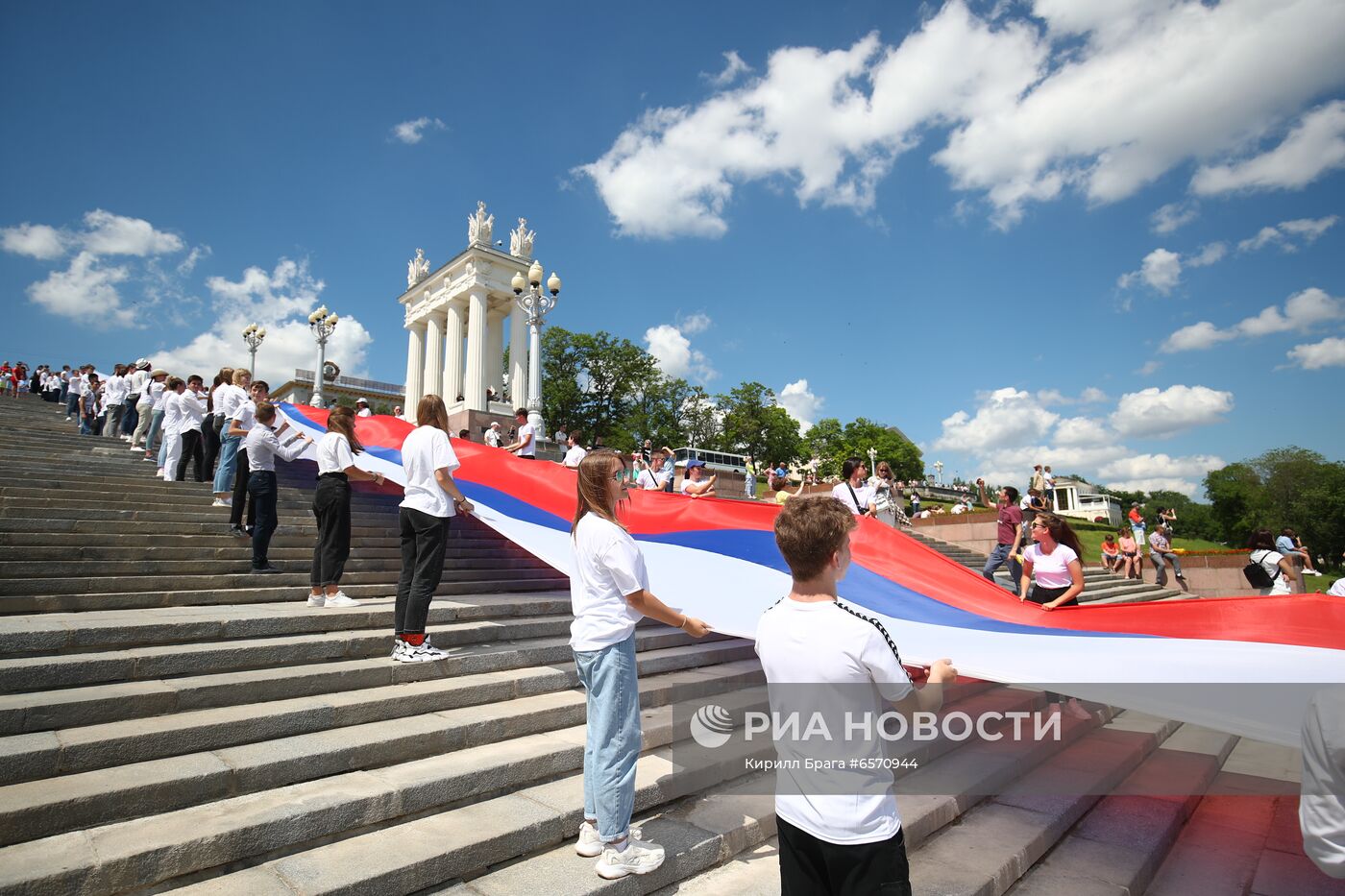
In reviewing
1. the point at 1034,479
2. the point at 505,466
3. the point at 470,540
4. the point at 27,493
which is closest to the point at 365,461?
the point at 470,540

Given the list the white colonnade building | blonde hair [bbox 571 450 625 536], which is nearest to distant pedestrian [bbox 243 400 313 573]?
blonde hair [bbox 571 450 625 536]

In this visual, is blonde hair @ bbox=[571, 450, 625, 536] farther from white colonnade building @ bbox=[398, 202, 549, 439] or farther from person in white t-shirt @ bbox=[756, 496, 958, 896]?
white colonnade building @ bbox=[398, 202, 549, 439]

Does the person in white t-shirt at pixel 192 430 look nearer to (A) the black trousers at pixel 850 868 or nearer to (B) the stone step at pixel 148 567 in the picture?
(B) the stone step at pixel 148 567

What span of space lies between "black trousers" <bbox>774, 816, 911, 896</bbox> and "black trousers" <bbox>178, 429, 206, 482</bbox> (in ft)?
36.9

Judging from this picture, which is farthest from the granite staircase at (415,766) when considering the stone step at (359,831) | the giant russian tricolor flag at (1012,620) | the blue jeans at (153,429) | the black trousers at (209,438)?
the blue jeans at (153,429)

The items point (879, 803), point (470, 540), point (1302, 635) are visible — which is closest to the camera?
point (879, 803)

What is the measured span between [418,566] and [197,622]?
155cm

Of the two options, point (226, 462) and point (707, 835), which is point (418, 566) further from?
point (226, 462)

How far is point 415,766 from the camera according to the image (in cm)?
379

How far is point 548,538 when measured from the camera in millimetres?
7270

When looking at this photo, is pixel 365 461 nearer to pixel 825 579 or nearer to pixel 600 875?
pixel 600 875

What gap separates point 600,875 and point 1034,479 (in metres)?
17.6

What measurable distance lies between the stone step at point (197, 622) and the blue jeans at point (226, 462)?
365 centimetres

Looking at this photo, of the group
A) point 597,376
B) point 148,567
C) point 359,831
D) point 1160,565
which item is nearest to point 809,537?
point 359,831
